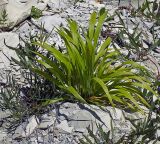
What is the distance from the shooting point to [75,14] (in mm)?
5074

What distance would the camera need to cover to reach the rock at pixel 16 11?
464 centimetres

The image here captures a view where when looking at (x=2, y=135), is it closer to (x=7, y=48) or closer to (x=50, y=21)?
(x=7, y=48)

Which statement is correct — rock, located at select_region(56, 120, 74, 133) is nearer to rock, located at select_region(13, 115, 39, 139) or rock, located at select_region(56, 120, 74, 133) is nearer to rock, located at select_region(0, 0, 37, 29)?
rock, located at select_region(13, 115, 39, 139)

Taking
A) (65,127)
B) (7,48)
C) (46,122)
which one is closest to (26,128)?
(46,122)

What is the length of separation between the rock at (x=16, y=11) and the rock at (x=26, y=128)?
1.62 meters

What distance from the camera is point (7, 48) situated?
4.29 metres

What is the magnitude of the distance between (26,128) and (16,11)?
1.90 meters

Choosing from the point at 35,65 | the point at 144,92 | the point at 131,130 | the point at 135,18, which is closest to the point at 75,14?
the point at 135,18

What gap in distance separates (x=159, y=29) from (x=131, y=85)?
1.76 m

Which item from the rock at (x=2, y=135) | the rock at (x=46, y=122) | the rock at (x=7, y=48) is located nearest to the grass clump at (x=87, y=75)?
the rock at (x=46, y=122)

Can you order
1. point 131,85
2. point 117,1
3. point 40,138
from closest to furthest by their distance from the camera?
point 40,138 < point 131,85 < point 117,1

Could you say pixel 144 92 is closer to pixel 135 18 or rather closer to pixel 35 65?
pixel 35 65

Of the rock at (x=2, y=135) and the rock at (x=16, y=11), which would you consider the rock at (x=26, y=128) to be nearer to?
the rock at (x=2, y=135)

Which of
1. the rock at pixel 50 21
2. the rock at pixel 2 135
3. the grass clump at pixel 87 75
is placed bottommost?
the rock at pixel 2 135
